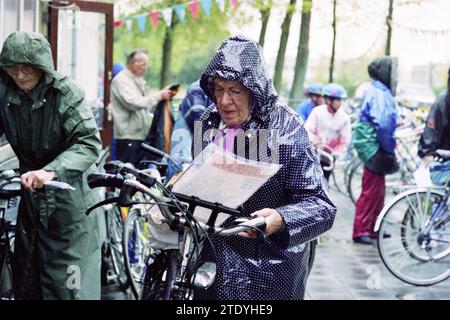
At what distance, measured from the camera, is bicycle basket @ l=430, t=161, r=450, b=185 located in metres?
7.85

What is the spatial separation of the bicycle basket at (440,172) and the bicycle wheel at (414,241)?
159 millimetres

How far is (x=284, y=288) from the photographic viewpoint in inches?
136

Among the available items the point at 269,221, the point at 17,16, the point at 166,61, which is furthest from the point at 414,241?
the point at 166,61

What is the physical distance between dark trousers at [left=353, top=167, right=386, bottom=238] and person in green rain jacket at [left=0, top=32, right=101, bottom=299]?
5.05 m

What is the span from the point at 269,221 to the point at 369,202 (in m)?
6.71

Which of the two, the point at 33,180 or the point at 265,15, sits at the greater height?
the point at 265,15

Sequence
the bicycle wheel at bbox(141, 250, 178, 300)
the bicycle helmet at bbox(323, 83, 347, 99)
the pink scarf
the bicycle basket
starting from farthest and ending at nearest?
the bicycle helmet at bbox(323, 83, 347, 99), the bicycle basket, the pink scarf, the bicycle wheel at bbox(141, 250, 178, 300)

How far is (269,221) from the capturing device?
3.16 meters

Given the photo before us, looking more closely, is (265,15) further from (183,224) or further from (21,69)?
(183,224)

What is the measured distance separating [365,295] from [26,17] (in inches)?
147

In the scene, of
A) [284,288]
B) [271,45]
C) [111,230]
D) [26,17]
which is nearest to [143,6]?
[271,45]

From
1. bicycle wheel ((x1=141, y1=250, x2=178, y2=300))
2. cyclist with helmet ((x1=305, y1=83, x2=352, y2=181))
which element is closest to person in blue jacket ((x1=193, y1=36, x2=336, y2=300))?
bicycle wheel ((x1=141, y1=250, x2=178, y2=300))

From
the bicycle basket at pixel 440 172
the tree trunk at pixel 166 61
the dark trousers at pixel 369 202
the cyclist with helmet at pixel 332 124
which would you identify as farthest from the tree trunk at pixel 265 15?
the tree trunk at pixel 166 61

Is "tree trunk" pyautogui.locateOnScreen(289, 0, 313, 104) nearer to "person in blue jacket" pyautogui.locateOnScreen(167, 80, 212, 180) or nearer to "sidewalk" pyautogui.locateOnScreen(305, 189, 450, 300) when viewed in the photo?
"sidewalk" pyautogui.locateOnScreen(305, 189, 450, 300)
